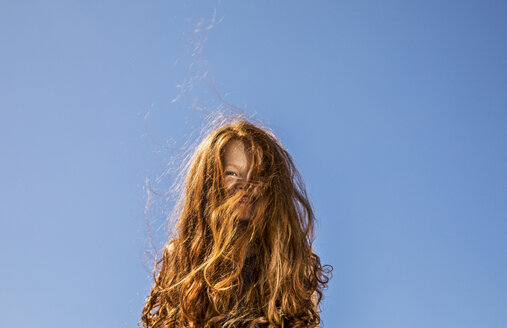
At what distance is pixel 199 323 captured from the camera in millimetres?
2418

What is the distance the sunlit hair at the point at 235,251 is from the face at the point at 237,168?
0.7 inches

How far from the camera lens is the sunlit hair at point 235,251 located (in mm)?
2434

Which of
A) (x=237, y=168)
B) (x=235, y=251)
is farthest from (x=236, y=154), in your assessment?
(x=235, y=251)

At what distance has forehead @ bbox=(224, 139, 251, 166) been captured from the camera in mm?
2545

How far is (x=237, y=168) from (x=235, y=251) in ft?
1.07

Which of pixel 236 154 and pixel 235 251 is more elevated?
pixel 236 154

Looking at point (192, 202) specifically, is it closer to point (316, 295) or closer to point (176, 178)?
point (176, 178)

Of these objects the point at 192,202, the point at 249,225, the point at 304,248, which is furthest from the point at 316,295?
the point at 192,202

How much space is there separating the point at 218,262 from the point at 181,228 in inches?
9.4

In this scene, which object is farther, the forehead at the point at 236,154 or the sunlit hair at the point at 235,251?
the forehead at the point at 236,154

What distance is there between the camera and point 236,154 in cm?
256

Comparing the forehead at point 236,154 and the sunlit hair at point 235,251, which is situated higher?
the forehead at point 236,154

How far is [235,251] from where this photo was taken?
2.47 m

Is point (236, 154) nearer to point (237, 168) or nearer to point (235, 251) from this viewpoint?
point (237, 168)
